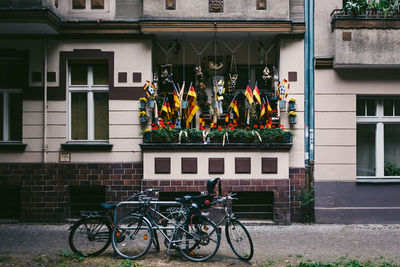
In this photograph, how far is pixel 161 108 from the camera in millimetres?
10688

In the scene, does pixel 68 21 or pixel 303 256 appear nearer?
pixel 303 256

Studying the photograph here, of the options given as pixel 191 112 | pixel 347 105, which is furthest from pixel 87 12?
pixel 347 105

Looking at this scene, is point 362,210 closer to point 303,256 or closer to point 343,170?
point 343,170

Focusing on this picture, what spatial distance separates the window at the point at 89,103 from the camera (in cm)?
1084

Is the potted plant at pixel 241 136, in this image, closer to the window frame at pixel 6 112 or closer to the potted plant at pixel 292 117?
the potted plant at pixel 292 117

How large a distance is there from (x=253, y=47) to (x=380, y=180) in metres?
4.79

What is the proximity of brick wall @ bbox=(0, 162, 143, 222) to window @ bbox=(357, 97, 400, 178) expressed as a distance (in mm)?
5856

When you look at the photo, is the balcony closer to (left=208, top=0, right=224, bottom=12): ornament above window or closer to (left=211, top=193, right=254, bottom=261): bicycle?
(left=208, top=0, right=224, bottom=12): ornament above window

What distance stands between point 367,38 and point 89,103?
723cm

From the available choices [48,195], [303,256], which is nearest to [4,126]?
[48,195]

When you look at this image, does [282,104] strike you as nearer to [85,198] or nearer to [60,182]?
[85,198]

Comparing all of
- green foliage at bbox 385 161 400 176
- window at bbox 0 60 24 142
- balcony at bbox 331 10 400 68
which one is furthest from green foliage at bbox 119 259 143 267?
green foliage at bbox 385 161 400 176

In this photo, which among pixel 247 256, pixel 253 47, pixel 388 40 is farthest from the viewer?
pixel 253 47

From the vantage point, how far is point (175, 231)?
7.29 metres
